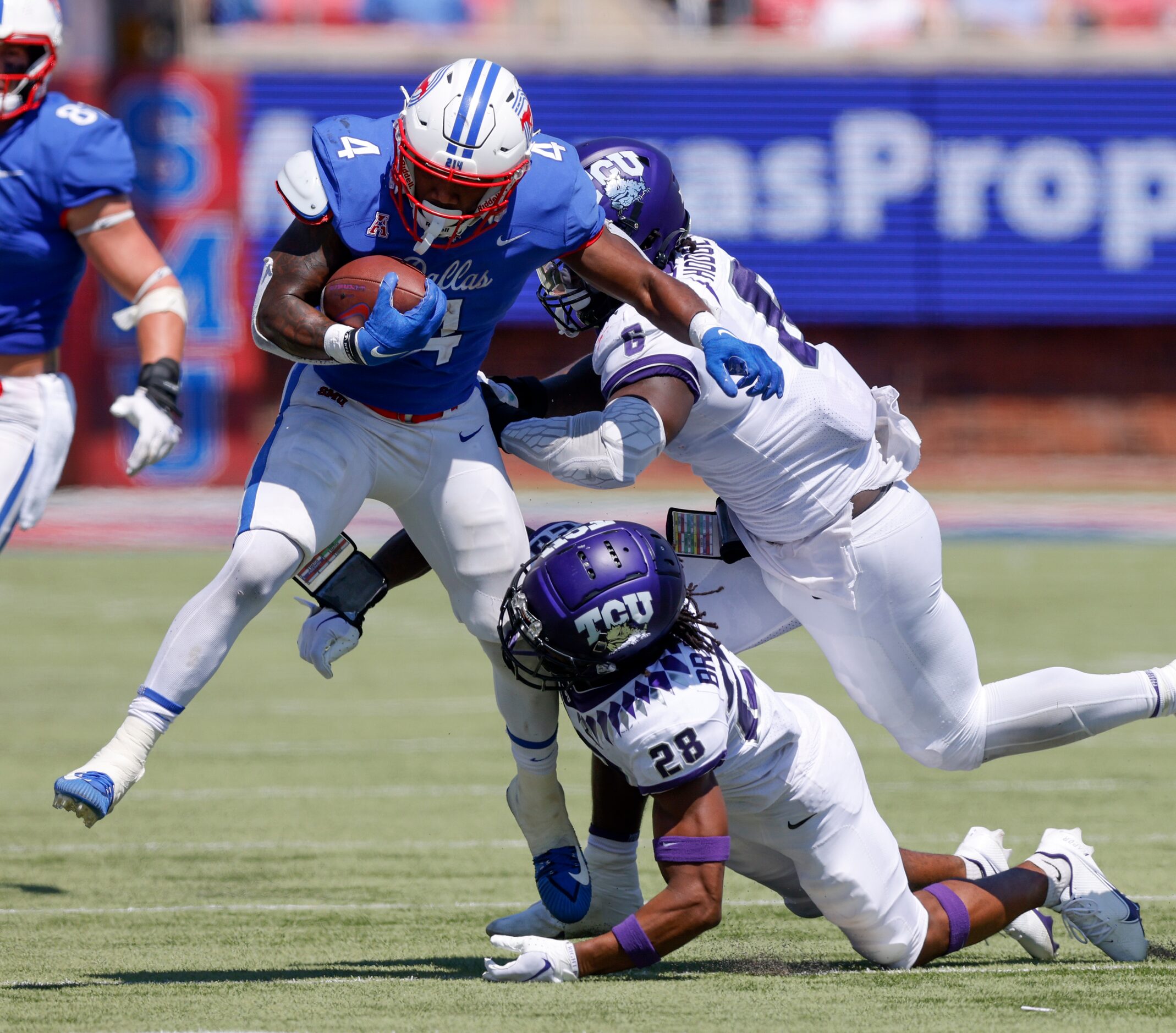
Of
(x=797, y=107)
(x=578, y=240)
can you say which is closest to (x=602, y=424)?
(x=578, y=240)

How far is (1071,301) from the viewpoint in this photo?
731 inches

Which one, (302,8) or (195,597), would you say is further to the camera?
(302,8)

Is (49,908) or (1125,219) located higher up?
(49,908)

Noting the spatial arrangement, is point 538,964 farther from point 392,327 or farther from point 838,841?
point 392,327

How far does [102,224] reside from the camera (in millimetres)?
5242

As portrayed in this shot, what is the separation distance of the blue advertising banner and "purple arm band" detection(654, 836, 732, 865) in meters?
14.3

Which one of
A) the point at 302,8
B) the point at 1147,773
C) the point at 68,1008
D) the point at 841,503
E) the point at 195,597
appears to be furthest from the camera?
the point at 302,8

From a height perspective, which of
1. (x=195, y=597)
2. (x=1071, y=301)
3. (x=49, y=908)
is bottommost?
(x=1071, y=301)

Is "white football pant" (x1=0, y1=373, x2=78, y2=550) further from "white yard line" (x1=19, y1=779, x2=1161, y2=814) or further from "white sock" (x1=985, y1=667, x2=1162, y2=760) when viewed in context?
"white sock" (x1=985, y1=667, x2=1162, y2=760)

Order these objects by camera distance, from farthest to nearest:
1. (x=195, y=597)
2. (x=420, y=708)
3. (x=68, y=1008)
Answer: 1. (x=420, y=708)
2. (x=195, y=597)
3. (x=68, y=1008)

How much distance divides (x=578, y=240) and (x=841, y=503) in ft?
3.00

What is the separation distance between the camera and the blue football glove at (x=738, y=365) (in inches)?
170

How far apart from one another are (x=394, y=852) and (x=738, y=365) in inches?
82.4

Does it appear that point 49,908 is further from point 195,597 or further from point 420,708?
point 420,708
